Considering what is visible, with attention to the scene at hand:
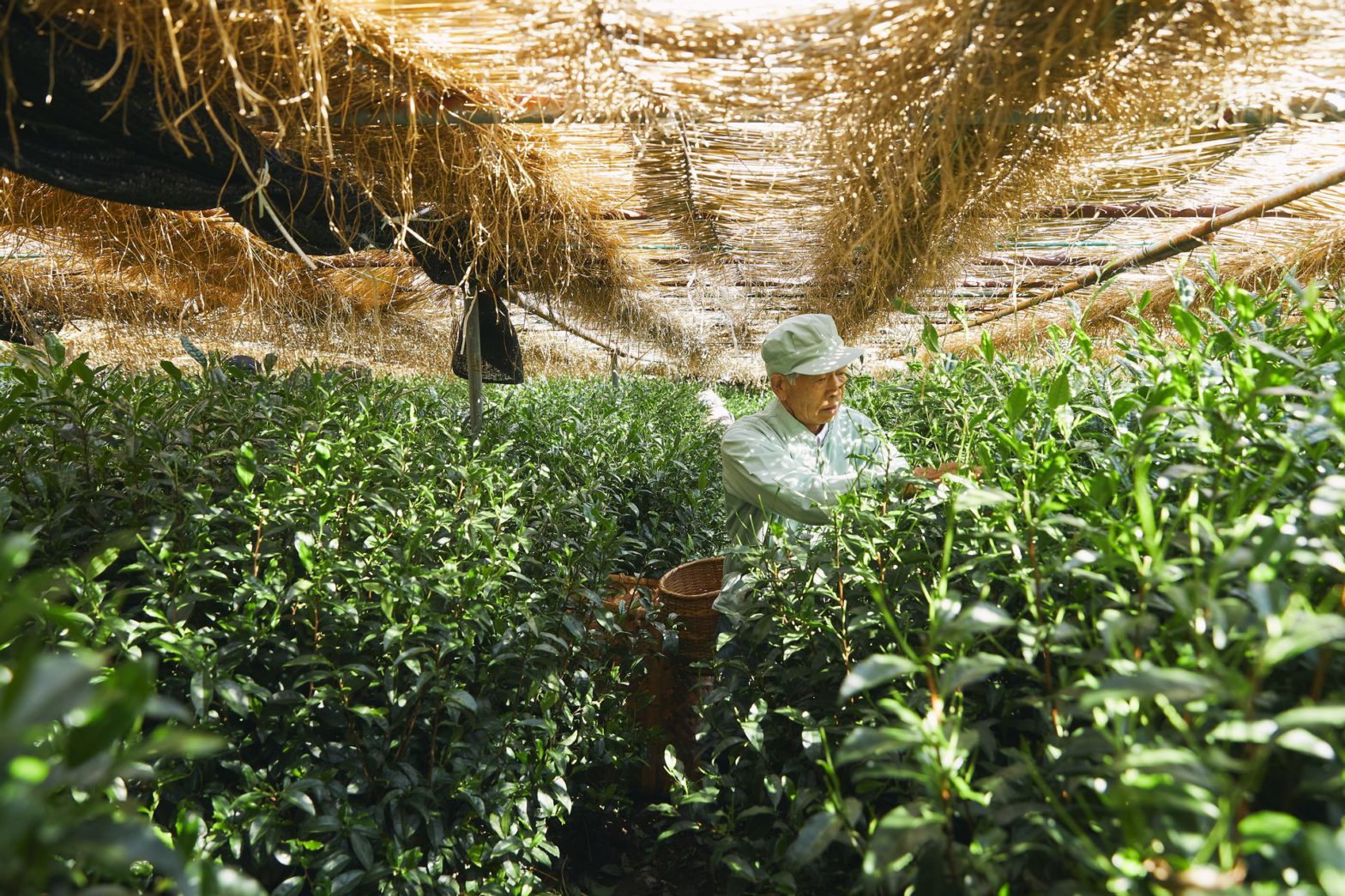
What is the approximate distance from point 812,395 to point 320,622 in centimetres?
169

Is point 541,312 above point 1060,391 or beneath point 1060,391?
beneath

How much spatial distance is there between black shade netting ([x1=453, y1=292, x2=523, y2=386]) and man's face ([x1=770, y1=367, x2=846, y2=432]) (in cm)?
223

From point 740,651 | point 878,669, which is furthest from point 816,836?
point 740,651

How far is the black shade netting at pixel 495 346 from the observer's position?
4617 mm

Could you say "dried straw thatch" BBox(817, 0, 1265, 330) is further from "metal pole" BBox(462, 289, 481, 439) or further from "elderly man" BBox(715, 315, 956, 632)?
"metal pole" BBox(462, 289, 481, 439)

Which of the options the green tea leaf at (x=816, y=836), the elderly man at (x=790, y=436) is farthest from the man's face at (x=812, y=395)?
the green tea leaf at (x=816, y=836)

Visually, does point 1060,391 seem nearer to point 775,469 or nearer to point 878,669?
point 878,669

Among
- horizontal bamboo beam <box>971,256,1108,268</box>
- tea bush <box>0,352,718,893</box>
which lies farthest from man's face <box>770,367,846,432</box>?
horizontal bamboo beam <box>971,256,1108,268</box>

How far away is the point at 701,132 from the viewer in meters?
2.60

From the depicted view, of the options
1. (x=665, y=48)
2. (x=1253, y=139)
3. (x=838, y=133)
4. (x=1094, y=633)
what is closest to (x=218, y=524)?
(x=665, y=48)

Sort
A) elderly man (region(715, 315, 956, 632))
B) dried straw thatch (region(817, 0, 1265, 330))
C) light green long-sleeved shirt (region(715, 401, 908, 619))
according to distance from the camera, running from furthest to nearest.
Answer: elderly man (region(715, 315, 956, 632))
light green long-sleeved shirt (region(715, 401, 908, 619))
dried straw thatch (region(817, 0, 1265, 330))

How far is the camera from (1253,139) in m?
2.46

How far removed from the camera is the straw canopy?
4.56 ft

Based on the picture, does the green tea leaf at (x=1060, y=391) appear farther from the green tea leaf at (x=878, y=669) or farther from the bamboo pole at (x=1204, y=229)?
the bamboo pole at (x=1204, y=229)
